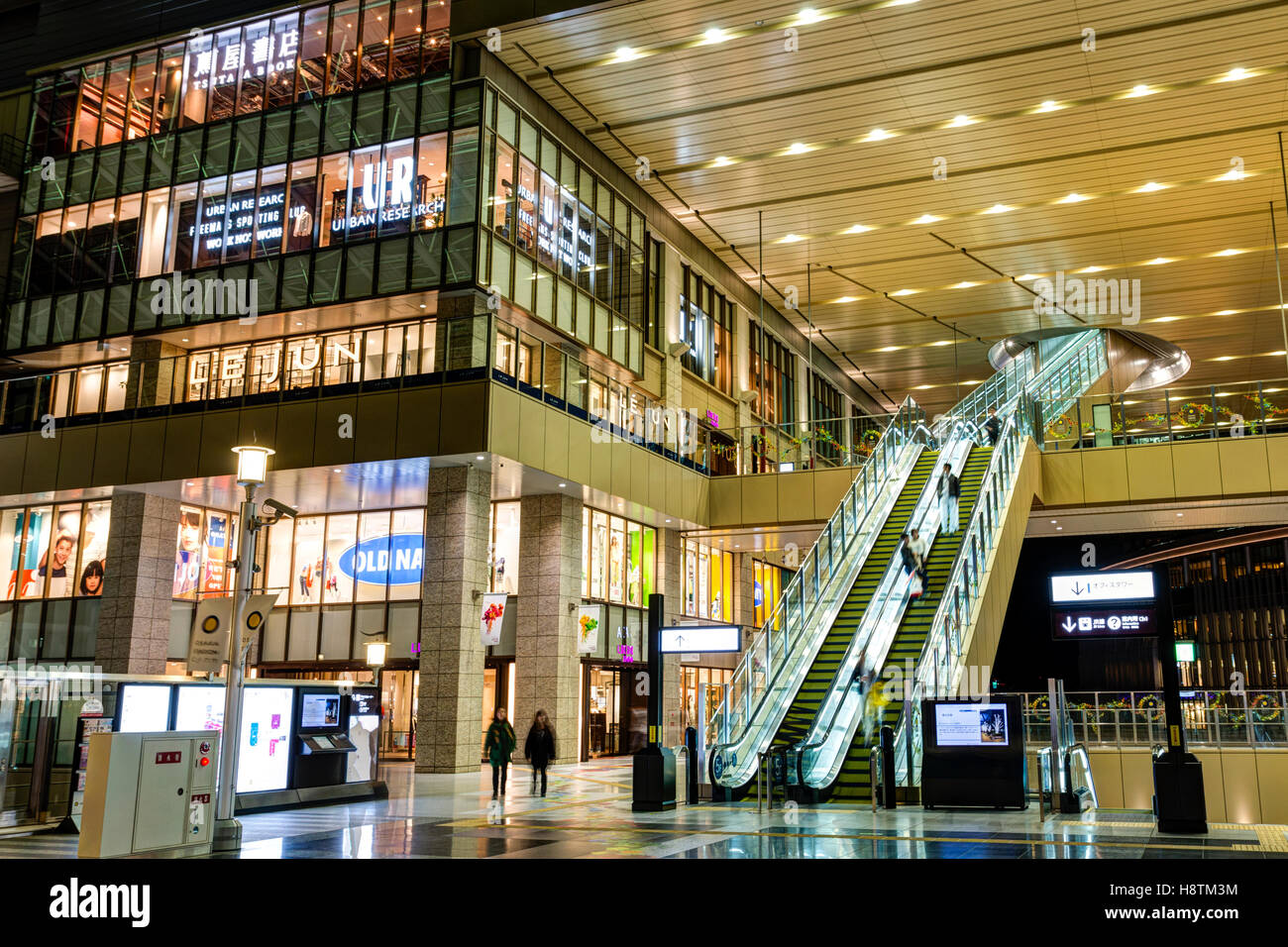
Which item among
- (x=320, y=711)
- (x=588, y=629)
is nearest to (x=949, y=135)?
(x=588, y=629)

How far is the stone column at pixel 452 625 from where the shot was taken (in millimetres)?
20172

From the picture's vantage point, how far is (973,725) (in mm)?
13664

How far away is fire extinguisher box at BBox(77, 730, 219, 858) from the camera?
9.84 meters

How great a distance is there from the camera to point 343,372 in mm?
20891

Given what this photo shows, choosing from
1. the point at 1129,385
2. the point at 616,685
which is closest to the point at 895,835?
the point at 616,685

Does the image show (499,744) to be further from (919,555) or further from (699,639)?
(919,555)

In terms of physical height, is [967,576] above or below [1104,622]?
above

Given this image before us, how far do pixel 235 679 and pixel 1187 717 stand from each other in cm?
1700

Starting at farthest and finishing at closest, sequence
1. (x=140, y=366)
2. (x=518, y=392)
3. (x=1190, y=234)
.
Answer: (x=1190, y=234), (x=140, y=366), (x=518, y=392)

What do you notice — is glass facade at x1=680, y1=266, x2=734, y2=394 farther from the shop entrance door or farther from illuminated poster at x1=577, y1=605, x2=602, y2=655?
the shop entrance door

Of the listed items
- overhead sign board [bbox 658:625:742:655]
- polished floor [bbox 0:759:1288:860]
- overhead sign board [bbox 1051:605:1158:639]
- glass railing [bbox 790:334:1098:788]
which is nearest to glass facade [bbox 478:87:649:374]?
glass railing [bbox 790:334:1098:788]

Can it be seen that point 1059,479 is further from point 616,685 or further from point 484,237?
point 484,237

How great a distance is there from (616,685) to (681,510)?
4.50m

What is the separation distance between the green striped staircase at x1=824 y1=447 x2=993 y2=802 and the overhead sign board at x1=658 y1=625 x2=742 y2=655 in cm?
224
